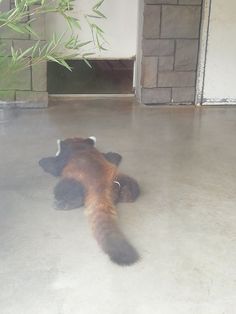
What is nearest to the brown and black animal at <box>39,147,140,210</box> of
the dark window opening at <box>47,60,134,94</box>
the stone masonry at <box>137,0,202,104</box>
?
the stone masonry at <box>137,0,202,104</box>

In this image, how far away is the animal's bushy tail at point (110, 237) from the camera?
6.77 ft

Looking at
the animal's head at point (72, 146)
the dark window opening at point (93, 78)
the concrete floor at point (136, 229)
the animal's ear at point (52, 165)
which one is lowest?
the concrete floor at point (136, 229)

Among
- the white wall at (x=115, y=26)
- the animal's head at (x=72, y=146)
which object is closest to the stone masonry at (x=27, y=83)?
the white wall at (x=115, y=26)

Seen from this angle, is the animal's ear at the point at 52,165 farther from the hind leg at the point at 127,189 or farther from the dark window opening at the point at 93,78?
the dark window opening at the point at 93,78

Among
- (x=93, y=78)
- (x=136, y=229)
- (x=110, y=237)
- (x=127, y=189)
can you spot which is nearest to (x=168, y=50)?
(x=93, y=78)

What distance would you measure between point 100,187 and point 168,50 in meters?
2.12

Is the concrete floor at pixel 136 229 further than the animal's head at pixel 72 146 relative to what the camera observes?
No

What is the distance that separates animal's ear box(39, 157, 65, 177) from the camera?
9.21ft

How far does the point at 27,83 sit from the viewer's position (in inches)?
164

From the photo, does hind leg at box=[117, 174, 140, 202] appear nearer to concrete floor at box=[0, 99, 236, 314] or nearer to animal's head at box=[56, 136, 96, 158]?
concrete floor at box=[0, 99, 236, 314]

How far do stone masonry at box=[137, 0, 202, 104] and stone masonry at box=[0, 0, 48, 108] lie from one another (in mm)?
806

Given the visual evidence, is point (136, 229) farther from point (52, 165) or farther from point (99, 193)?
point (52, 165)

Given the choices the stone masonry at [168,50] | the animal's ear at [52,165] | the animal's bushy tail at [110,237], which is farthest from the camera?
the stone masonry at [168,50]

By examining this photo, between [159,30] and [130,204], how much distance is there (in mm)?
2105
